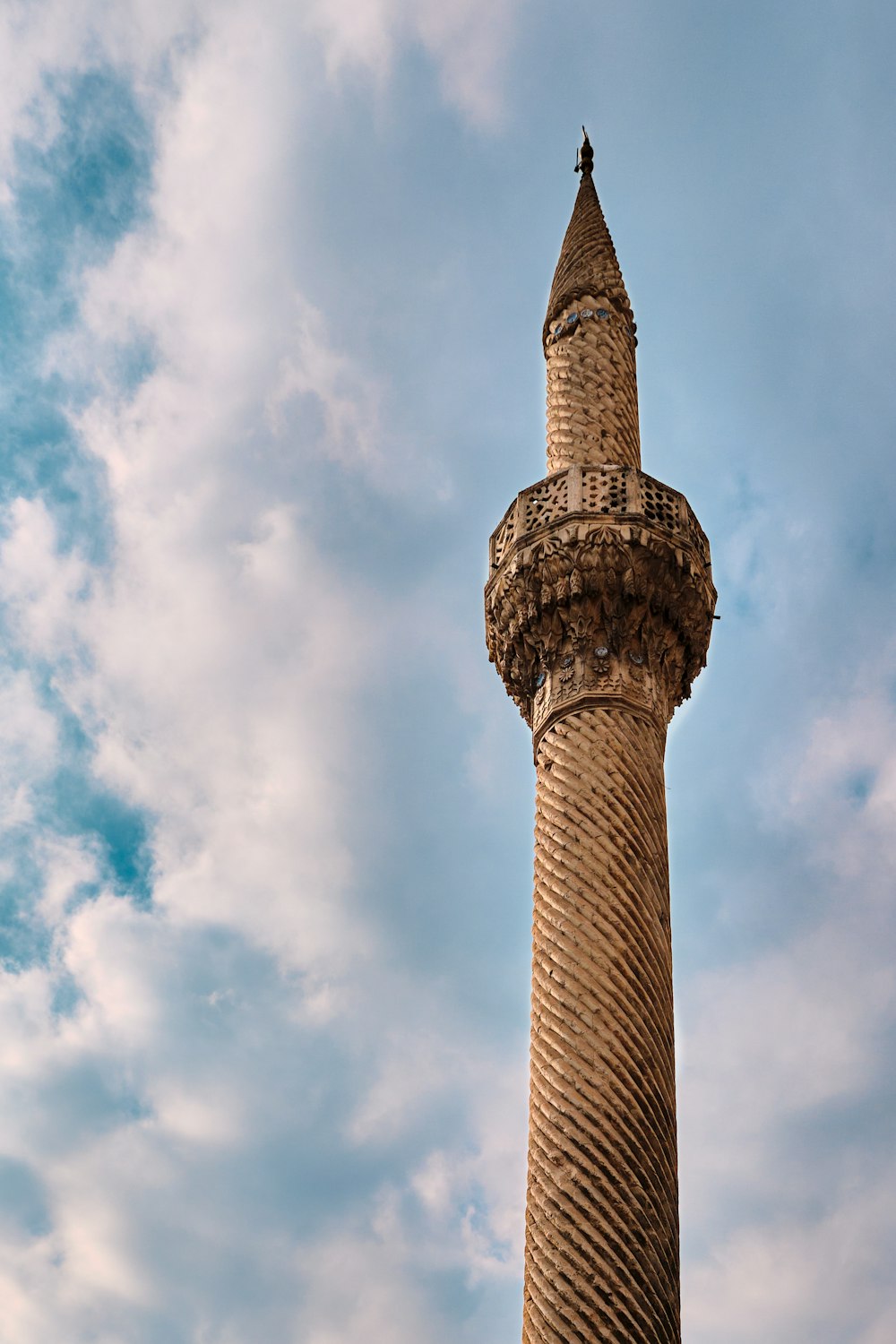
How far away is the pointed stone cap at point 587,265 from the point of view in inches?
411

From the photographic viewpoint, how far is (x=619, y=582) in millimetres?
8531

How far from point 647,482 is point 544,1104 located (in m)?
3.85

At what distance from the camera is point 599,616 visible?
8.61 metres

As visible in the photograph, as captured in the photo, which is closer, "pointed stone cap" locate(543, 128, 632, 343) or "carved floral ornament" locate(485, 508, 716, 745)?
"carved floral ornament" locate(485, 508, 716, 745)

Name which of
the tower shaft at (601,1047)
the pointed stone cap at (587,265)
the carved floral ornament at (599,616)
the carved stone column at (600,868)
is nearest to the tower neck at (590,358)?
the pointed stone cap at (587,265)

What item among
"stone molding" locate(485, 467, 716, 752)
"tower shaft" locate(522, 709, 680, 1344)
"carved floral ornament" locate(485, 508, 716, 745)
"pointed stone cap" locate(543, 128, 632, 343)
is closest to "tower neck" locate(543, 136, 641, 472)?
"pointed stone cap" locate(543, 128, 632, 343)

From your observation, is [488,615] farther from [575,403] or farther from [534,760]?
[575,403]

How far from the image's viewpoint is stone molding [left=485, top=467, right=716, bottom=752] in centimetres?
853

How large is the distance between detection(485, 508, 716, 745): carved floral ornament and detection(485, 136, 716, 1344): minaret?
0.01m

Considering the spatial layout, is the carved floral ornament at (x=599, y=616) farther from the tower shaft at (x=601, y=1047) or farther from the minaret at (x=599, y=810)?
the tower shaft at (x=601, y=1047)

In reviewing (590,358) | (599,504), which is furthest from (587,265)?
(599,504)

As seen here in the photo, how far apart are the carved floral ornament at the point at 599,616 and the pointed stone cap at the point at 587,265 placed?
2.46 meters

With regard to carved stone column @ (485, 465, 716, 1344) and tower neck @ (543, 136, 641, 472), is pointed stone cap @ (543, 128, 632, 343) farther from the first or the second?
carved stone column @ (485, 465, 716, 1344)

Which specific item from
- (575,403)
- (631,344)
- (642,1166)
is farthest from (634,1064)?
(631,344)
